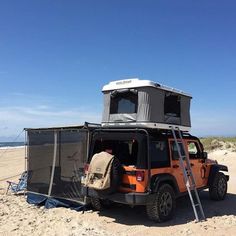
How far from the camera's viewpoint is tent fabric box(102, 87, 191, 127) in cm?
894

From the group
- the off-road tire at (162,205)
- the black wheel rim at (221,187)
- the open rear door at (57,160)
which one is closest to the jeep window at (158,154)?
the off-road tire at (162,205)

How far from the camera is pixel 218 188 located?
36.8 feet

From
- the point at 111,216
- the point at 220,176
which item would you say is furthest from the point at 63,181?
the point at 220,176

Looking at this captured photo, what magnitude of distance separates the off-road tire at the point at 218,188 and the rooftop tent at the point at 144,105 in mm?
1880

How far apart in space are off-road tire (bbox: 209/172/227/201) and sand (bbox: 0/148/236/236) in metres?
0.30

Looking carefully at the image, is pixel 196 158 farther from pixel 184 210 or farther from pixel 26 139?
pixel 26 139

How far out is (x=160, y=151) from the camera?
8.95 meters

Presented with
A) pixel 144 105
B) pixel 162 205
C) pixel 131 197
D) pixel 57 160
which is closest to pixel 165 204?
pixel 162 205

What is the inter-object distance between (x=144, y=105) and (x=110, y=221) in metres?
2.77

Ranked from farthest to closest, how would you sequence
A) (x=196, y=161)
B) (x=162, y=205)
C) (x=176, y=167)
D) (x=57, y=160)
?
(x=57, y=160), (x=196, y=161), (x=176, y=167), (x=162, y=205)

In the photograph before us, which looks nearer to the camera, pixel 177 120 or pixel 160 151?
pixel 160 151

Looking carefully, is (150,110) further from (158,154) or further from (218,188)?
(218,188)

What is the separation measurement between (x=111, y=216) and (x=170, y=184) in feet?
5.28

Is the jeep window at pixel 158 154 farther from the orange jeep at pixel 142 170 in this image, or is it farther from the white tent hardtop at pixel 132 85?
the white tent hardtop at pixel 132 85
